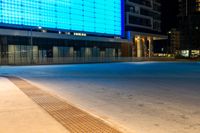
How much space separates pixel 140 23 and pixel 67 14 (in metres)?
31.2

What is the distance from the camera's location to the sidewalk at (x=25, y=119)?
272 inches

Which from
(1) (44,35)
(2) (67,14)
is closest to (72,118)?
(1) (44,35)

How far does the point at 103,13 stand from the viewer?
82.4 meters

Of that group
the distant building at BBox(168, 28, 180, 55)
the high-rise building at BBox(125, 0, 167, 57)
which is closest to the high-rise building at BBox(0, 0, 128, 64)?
the high-rise building at BBox(125, 0, 167, 57)

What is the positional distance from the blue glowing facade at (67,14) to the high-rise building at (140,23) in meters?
3.30

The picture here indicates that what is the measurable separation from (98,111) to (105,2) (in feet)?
249

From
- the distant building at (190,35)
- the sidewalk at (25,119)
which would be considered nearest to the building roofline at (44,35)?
the sidewalk at (25,119)

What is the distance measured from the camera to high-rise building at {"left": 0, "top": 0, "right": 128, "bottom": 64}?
55622 millimetres

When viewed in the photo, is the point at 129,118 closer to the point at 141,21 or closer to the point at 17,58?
the point at 17,58

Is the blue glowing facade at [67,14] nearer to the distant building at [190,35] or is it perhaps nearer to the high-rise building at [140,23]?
the high-rise building at [140,23]

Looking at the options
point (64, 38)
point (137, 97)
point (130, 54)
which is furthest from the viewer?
point (130, 54)

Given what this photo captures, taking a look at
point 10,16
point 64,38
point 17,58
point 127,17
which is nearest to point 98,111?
point 17,58

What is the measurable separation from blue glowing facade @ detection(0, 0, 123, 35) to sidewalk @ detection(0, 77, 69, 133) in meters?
48.0

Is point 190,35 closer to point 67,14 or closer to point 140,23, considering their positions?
point 140,23
